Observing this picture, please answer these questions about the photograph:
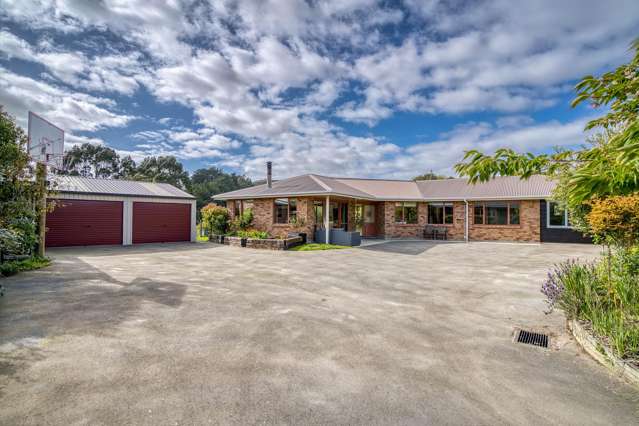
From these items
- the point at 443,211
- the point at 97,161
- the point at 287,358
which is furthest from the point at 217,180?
the point at 287,358

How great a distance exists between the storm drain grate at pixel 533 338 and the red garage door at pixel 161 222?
17800 mm

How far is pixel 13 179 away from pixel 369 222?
60.0ft

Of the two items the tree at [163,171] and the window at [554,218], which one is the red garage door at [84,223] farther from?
the tree at [163,171]

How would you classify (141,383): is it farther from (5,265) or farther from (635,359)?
(5,265)

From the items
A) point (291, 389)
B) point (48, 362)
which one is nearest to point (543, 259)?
point (291, 389)

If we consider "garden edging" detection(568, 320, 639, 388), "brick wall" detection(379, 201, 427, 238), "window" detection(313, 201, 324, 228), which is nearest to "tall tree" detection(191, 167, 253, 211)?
"brick wall" detection(379, 201, 427, 238)

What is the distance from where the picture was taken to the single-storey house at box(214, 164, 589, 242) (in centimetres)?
1673

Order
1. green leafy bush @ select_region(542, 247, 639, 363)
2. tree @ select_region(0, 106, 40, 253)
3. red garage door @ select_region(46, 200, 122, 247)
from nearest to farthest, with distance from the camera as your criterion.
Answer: green leafy bush @ select_region(542, 247, 639, 363) < tree @ select_region(0, 106, 40, 253) < red garage door @ select_region(46, 200, 122, 247)

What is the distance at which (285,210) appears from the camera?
17297 millimetres

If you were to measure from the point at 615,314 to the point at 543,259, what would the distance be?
31.0ft

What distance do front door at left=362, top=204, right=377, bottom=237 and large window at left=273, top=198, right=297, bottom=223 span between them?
6340 millimetres

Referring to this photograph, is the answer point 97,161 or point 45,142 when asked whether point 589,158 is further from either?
point 97,161

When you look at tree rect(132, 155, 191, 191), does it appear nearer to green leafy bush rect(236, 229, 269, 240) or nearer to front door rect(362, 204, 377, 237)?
green leafy bush rect(236, 229, 269, 240)

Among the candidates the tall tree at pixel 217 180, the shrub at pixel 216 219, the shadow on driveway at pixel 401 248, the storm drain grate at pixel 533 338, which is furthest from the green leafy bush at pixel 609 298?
the tall tree at pixel 217 180
